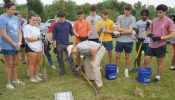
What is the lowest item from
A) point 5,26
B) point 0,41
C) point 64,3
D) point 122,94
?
point 122,94

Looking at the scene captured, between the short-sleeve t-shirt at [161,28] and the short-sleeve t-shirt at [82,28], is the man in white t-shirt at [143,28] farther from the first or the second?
the short-sleeve t-shirt at [82,28]

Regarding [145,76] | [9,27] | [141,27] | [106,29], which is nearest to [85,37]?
[106,29]

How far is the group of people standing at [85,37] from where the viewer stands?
392 cm

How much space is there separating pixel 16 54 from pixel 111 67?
214cm

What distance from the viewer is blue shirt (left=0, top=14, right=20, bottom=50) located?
149 inches

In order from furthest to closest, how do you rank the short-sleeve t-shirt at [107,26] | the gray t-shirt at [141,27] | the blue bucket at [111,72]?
the short-sleeve t-shirt at [107,26] < the gray t-shirt at [141,27] < the blue bucket at [111,72]

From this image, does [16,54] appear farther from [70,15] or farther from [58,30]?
[70,15]

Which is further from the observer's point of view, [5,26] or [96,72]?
[96,72]

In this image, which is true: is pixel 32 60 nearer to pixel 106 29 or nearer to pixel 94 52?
pixel 94 52

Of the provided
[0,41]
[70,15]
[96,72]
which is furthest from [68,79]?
[70,15]

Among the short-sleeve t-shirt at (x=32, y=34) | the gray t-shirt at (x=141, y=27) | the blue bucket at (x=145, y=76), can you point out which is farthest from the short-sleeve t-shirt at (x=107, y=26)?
the short-sleeve t-shirt at (x=32, y=34)

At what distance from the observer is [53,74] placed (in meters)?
5.17

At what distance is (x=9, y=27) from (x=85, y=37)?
1.86 meters

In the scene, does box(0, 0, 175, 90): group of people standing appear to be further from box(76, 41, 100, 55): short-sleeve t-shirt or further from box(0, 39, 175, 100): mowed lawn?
box(0, 39, 175, 100): mowed lawn
